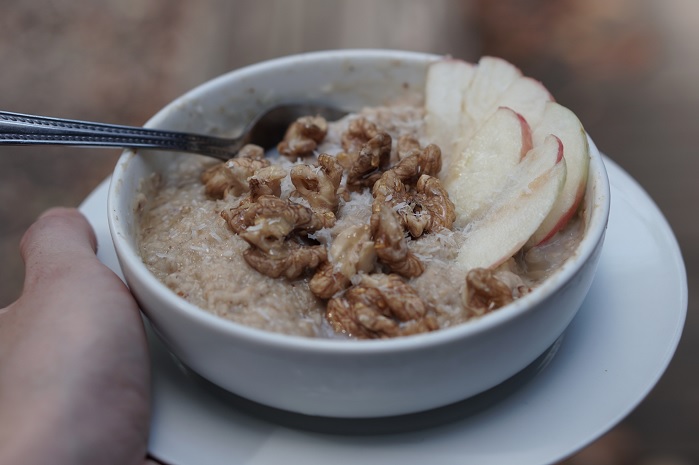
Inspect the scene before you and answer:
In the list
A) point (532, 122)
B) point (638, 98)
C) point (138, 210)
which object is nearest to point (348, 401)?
point (138, 210)

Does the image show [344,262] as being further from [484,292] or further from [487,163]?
[487,163]

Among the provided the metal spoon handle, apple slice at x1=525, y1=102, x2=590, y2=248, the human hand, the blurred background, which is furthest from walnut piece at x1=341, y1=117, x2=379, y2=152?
the blurred background

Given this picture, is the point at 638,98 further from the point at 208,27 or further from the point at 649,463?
the point at 208,27

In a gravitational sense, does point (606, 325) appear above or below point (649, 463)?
above

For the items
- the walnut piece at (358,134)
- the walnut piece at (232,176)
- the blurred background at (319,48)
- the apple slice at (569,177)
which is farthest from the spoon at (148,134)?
the blurred background at (319,48)

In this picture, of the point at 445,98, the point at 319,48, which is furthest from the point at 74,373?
the point at 319,48

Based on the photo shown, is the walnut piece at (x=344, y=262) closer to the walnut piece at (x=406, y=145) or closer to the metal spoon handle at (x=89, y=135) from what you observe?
the walnut piece at (x=406, y=145)

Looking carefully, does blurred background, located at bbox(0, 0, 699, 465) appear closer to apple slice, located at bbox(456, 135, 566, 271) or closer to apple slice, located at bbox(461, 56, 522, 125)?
apple slice, located at bbox(461, 56, 522, 125)
